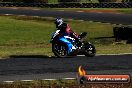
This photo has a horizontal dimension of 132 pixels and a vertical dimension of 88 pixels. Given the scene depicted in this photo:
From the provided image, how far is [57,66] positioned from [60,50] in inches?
115

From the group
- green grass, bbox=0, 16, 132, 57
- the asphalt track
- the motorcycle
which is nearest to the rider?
the motorcycle

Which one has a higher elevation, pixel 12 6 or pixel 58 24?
pixel 58 24

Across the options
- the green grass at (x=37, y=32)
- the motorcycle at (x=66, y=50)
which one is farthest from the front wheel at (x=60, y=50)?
the green grass at (x=37, y=32)

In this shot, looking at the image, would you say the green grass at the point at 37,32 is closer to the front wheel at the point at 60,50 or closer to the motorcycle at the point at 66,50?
the motorcycle at the point at 66,50

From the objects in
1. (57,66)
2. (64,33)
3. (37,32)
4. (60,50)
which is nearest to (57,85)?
(57,66)

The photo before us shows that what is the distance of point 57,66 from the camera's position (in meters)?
15.0

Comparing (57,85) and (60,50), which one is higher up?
(57,85)

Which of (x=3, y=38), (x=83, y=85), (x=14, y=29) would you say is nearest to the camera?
(x=83, y=85)

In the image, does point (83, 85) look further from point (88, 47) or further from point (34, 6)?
point (34, 6)

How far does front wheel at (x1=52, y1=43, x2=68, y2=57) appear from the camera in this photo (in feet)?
58.3

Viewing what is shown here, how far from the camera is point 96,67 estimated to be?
14844mm

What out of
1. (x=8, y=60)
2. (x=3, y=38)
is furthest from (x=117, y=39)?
(x=8, y=60)

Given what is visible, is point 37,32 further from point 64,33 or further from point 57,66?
point 57,66

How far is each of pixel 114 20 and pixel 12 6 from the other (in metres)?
24.8
